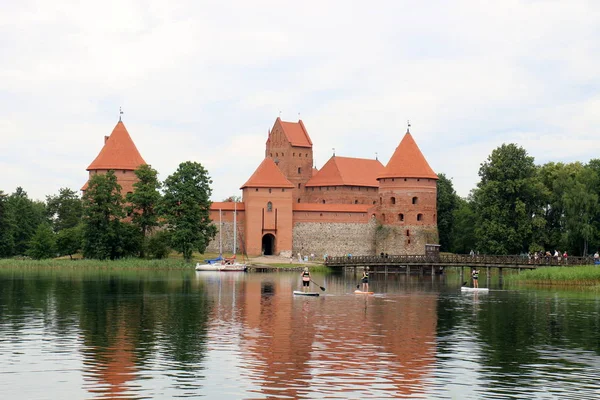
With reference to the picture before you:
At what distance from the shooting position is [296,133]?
6850 cm

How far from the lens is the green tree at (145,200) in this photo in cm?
5081

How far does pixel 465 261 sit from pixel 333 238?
49.6ft

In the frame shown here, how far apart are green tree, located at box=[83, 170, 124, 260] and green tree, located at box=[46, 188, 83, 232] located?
58.3 feet

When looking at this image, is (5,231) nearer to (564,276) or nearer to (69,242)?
(69,242)

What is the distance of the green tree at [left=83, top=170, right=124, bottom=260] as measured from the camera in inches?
1927

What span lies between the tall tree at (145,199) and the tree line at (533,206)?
1843cm

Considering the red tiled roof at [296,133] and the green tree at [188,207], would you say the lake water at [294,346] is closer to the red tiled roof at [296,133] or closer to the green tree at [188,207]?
the green tree at [188,207]

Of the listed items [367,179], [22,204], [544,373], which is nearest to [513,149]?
[367,179]

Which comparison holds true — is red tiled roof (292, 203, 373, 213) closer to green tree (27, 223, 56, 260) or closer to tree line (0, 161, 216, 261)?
tree line (0, 161, 216, 261)

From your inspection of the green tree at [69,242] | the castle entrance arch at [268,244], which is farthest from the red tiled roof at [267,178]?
the green tree at [69,242]

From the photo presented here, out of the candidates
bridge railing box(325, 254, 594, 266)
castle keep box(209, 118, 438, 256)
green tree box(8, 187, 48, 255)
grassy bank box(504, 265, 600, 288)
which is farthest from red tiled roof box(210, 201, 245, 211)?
grassy bank box(504, 265, 600, 288)

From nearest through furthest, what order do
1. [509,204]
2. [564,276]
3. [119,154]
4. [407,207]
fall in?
[564,276]
[509,204]
[119,154]
[407,207]

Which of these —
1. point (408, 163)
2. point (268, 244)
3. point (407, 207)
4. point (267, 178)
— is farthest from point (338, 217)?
point (408, 163)

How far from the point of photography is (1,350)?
51.2 ft
